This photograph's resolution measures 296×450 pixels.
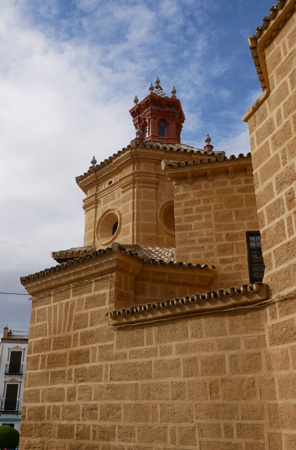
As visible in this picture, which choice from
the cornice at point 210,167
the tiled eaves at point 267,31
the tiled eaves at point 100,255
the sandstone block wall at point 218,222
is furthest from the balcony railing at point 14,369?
the tiled eaves at point 267,31

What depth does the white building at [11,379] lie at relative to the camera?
29531 millimetres

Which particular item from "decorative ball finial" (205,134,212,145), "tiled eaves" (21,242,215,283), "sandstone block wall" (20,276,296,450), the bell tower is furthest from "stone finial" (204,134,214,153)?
"sandstone block wall" (20,276,296,450)

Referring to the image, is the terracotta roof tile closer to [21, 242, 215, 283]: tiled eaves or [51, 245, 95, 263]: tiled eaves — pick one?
[21, 242, 215, 283]: tiled eaves

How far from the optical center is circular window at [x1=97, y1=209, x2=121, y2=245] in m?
14.3

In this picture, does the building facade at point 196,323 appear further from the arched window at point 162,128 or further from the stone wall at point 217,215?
the arched window at point 162,128

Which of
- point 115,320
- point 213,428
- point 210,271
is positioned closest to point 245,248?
point 210,271

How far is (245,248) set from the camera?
29.1 ft

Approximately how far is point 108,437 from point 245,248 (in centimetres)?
461

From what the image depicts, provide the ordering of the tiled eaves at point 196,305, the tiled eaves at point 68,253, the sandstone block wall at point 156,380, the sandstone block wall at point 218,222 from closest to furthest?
1. the sandstone block wall at point 156,380
2. the tiled eaves at point 196,305
3. the sandstone block wall at point 218,222
4. the tiled eaves at point 68,253

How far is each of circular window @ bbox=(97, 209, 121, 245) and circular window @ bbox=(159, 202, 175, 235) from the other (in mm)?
1599

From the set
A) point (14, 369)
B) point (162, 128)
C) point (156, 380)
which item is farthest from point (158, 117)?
point (14, 369)

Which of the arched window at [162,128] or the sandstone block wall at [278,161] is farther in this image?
the arched window at [162,128]

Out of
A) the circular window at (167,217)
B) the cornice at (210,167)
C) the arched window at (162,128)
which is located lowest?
the cornice at (210,167)

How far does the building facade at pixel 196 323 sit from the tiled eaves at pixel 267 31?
16 mm
